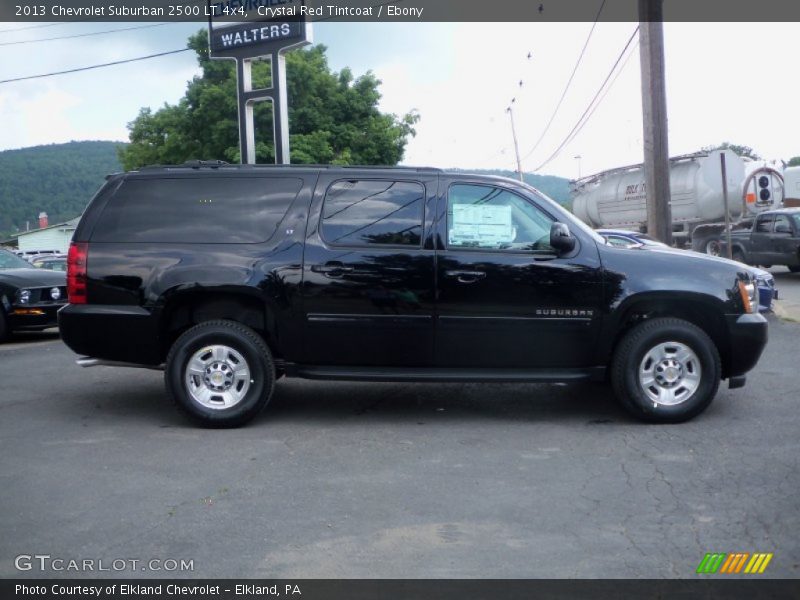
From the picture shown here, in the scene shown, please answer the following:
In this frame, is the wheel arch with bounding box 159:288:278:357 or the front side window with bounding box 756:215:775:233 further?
the front side window with bounding box 756:215:775:233

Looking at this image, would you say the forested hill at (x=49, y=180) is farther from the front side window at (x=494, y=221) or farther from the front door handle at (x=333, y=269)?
the front side window at (x=494, y=221)

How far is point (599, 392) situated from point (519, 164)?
49.7 m

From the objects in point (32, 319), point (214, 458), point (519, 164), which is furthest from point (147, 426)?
point (519, 164)

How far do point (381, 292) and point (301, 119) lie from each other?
31775 millimetres

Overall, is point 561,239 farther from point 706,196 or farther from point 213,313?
point 706,196

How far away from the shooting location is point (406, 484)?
551cm

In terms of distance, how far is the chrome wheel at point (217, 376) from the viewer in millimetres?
6914

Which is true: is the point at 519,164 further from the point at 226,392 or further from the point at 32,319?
the point at 226,392

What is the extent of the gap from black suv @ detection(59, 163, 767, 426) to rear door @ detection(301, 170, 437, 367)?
11 millimetres

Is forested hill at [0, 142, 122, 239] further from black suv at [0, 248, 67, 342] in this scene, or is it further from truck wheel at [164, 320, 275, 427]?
truck wheel at [164, 320, 275, 427]

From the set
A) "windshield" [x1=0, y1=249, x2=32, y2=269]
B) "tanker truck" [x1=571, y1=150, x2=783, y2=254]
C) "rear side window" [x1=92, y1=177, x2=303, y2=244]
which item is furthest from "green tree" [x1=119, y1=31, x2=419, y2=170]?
"rear side window" [x1=92, y1=177, x2=303, y2=244]

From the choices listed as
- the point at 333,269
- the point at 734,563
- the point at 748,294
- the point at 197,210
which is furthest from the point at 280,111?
the point at 734,563

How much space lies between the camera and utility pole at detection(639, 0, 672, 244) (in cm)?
1496

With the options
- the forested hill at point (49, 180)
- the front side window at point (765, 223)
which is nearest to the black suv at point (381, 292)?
the front side window at point (765, 223)
